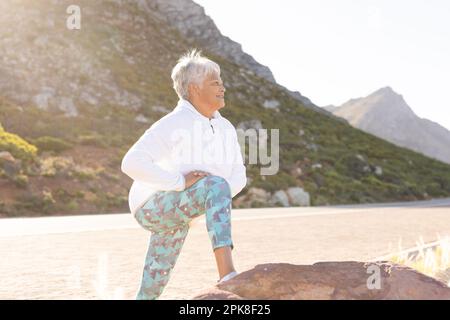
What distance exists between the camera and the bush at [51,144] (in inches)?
1155

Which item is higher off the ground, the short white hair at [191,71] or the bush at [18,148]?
the bush at [18,148]

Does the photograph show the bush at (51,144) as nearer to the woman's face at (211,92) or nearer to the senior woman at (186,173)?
the senior woman at (186,173)

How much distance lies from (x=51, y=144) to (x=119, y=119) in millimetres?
9938

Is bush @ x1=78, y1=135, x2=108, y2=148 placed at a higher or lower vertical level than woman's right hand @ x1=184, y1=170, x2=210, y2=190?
higher

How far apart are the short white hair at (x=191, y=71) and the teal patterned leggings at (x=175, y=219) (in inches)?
23.2

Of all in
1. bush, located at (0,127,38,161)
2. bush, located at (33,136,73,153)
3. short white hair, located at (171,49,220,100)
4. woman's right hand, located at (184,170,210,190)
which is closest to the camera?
woman's right hand, located at (184,170,210,190)

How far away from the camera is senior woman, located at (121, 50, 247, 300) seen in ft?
10.9

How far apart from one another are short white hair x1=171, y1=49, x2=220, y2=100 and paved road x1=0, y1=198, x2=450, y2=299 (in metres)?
0.82
